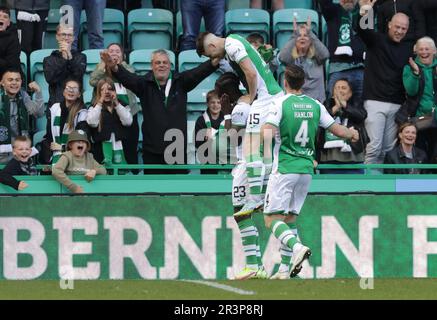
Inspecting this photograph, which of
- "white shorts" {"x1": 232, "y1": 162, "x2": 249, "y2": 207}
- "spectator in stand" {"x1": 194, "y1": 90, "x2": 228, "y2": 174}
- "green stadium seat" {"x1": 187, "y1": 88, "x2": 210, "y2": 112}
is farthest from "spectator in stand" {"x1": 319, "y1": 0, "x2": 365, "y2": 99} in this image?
"white shorts" {"x1": 232, "y1": 162, "x2": 249, "y2": 207}

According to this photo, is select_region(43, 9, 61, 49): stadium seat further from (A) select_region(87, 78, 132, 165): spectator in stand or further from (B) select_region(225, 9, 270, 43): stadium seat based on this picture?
(A) select_region(87, 78, 132, 165): spectator in stand

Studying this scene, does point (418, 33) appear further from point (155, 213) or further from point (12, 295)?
point (12, 295)

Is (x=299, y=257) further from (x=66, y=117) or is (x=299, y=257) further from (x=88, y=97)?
(x=88, y=97)

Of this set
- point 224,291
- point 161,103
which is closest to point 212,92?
point 161,103

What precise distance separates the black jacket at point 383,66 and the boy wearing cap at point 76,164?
11.3ft

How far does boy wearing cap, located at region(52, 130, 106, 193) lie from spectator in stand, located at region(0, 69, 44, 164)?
2.88 ft

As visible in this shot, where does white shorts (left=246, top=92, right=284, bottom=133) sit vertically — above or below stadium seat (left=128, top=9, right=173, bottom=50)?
below

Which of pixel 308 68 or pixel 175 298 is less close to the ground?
pixel 308 68

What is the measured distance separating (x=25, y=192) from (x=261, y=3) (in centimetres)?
539

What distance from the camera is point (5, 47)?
15812 mm

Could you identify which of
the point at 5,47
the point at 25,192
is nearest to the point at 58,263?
the point at 25,192

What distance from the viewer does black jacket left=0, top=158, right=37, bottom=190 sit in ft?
46.5

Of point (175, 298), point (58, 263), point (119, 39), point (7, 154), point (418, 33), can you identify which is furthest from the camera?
point (119, 39)

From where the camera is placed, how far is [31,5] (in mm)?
16797
